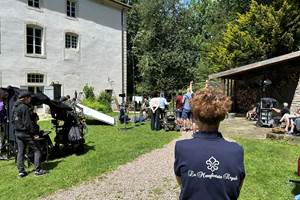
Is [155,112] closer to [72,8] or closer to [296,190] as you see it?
[296,190]

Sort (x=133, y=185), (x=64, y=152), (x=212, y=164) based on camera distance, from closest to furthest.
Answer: (x=212, y=164)
(x=133, y=185)
(x=64, y=152)

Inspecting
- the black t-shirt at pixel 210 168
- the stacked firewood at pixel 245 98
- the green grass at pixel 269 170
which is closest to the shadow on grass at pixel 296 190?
the green grass at pixel 269 170

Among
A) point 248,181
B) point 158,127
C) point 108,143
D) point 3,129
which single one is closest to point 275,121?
point 158,127

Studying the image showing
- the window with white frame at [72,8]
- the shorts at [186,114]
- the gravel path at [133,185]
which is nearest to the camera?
the gravel path at [133,185]

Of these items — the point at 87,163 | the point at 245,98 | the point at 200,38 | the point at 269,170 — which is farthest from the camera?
the point at 200,38

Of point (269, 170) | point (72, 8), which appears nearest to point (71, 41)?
point (72, 8)

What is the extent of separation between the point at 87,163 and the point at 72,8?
18.9m

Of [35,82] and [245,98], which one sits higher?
[35,82]

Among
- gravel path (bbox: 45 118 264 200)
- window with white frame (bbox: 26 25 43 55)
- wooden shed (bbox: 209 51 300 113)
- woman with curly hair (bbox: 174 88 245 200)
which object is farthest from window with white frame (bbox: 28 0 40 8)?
woman with curly hair (bbox: 174 88 245 200)

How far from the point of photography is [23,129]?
7.77 m

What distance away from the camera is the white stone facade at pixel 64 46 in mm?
21609

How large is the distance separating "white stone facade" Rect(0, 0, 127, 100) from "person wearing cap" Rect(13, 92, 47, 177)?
47.6 ft

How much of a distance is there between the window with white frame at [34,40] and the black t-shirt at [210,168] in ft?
71.3

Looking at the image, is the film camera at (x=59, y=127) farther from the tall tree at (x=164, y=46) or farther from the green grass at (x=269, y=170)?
the tall tree at (x=164, y=46)
